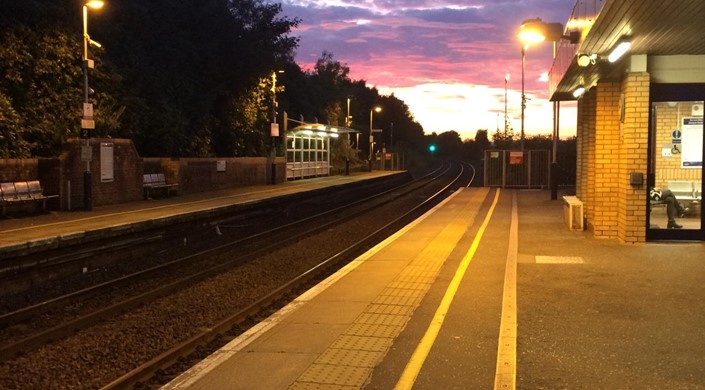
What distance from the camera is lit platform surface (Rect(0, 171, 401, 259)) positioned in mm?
13266

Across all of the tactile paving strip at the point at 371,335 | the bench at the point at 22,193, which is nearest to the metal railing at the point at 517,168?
the bench at the point at 22,193

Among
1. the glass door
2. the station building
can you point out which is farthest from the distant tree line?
the glass door

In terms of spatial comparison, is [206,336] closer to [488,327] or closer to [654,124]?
[488,327]

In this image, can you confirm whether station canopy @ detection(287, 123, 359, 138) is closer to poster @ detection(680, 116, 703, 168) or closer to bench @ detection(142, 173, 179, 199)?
bench @ detection(142, 173, 179, 199)

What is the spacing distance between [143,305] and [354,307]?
3.54 m

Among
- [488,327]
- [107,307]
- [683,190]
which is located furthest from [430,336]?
[683,190]

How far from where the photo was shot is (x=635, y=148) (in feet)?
39.1

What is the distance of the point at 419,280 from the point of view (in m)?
9.58

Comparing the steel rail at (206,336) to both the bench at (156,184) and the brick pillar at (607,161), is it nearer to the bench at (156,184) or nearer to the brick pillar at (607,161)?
the brick pillar at (607,161)

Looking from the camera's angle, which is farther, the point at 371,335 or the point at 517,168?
the point at 517,168

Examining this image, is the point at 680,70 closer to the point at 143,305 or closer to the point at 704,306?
the point at 704,306

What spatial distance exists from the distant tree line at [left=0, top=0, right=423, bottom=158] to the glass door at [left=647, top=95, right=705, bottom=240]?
694 inches

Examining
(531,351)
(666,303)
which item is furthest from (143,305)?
(666,303)

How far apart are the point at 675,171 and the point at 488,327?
7289 mm
